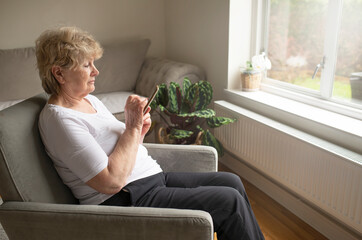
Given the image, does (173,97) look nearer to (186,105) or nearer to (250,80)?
(186,105)

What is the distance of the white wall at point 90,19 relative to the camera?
3078 mm

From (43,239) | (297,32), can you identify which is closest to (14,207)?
(43,239)

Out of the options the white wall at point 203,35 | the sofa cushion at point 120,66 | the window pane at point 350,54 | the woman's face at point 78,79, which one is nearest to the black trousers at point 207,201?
the woman's face at point 78,79

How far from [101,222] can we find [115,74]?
7.27 feet

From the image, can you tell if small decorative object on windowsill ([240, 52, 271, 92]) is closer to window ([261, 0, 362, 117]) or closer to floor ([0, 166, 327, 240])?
window ([261, 0, 362, 117])

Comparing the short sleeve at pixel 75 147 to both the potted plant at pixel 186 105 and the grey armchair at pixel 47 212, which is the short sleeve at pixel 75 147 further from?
the potted plant at pixel 186 105

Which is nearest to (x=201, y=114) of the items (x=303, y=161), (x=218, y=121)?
(x=218, y=121)

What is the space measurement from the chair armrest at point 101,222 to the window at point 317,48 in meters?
1.38

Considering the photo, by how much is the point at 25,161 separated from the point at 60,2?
2.42 meters

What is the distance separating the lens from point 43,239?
118 cm

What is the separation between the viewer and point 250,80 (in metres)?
2.50

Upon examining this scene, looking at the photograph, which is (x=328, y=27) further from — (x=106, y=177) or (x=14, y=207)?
(x=14, y=207)

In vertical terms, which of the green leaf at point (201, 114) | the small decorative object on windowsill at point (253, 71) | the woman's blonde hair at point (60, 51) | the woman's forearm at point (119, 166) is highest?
the woman's blonde hair at point (60, 51)

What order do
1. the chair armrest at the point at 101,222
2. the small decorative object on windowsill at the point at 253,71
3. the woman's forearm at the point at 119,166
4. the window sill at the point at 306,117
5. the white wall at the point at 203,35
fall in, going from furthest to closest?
the white wall at the point at 203,35 < the small decorative object on windowsill at the point at 253,71 < the window sill at the point at 306,117 < the woman's forearm at the point at 119,166 < the chair armrest at the point at 101,222
